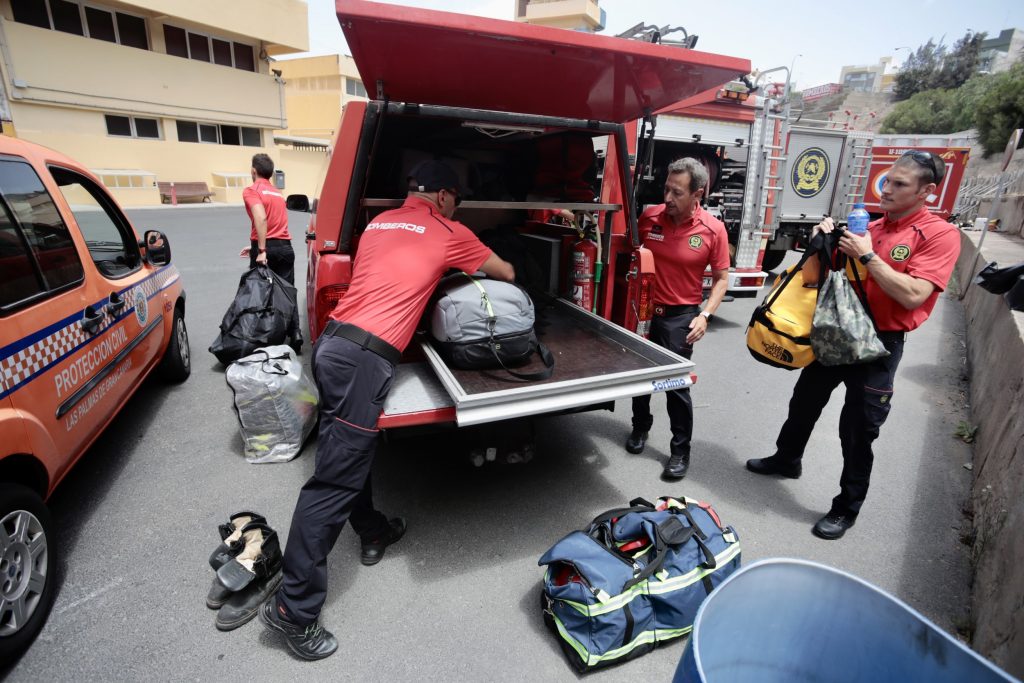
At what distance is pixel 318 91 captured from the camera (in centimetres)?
3656

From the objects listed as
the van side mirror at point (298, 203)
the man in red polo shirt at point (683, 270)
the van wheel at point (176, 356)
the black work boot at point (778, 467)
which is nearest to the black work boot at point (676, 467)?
the man in red polo shirt at point (683, 270)

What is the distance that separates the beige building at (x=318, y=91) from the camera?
35.0 metres

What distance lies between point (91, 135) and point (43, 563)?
2524 centimetres

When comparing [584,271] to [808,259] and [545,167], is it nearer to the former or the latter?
[545,167]

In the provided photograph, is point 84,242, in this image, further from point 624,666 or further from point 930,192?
point 930,192

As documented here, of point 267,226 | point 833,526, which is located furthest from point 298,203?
point 833,526

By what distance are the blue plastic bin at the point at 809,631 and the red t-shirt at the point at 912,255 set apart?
1.59 metres

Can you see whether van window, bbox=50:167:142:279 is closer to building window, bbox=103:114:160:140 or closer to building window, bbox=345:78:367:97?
building window, bbox=103:114:160:140

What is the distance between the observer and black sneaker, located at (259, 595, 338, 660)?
2.15 meters

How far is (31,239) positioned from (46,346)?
0.52 metres

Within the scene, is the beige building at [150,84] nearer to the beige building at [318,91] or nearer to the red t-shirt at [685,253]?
A: the beige building at [318,91]

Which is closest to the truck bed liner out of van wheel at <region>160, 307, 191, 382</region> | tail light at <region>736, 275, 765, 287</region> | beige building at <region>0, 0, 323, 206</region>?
van wheel at <region>160, 307, 191, 382</region>

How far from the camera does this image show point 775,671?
5.47 ft

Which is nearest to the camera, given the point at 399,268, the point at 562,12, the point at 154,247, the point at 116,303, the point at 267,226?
the point at 399,268
